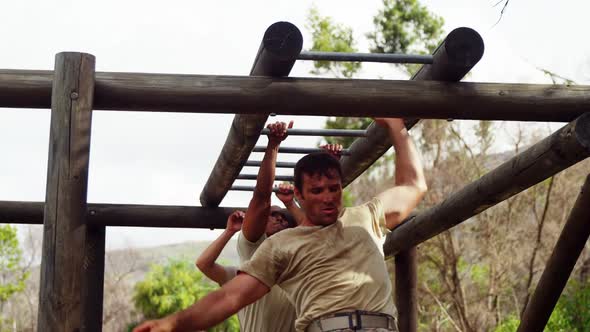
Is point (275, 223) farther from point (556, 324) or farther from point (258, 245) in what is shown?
point (556, 324)

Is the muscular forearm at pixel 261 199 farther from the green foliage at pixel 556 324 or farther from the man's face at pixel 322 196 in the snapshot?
the green foliage at pixel 556 324

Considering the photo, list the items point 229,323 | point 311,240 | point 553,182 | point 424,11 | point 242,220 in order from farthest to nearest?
point 229,323 < point 424,11 < point 553,182 < point 242,220 < point 311,240

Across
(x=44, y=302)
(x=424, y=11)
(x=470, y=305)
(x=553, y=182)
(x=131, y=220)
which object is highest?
(x=424, y=11)

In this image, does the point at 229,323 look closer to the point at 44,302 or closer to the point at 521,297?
the point at 521,297

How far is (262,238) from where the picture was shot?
19.5 ft

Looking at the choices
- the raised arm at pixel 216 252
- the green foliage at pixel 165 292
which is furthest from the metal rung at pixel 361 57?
the green foliage at pixel 165 292

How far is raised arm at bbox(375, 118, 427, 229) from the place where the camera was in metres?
4.47

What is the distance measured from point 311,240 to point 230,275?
2.47m

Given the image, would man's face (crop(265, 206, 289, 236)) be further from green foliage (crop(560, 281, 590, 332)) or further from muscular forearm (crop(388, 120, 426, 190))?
green foliage (crop(560, 281, 590, 332))

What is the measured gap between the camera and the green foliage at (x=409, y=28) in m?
30.1

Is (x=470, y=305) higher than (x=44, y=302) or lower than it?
higher

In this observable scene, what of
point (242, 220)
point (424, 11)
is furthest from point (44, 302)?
point (424, 11)

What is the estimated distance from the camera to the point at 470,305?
73.3 ft

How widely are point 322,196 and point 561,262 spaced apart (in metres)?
2.23
